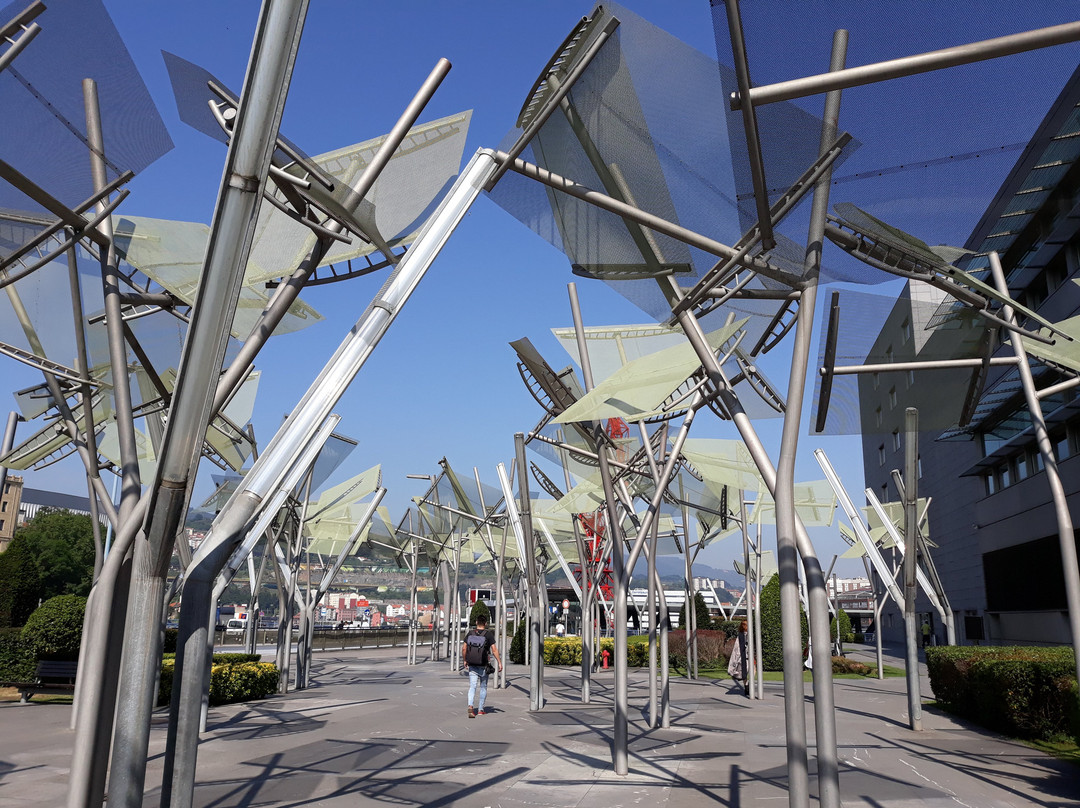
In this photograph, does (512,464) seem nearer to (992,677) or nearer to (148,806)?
(992,677)

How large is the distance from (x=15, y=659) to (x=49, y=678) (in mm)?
1470

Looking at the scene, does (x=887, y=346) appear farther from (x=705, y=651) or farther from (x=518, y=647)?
(x=518, y=647)

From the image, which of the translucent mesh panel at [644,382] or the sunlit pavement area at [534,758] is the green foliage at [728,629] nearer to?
the sunlit pavement area at [534,758]

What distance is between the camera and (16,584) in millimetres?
23766

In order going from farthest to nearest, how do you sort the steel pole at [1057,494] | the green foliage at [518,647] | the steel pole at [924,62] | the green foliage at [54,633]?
the green foliage at [518,647] → the green foliage at [54,633] → the steel pole at [1057,494] → the steel pole at [924,62]

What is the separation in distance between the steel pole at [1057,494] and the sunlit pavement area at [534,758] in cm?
263

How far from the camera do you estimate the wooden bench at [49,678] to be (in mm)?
18031

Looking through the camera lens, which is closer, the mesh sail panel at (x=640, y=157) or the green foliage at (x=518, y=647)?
the mesh sail panel at (x=640, y=157)

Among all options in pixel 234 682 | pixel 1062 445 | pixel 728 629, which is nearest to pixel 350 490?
pixel 234 682

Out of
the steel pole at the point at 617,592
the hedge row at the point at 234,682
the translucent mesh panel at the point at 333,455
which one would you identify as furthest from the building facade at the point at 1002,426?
the hedge row at the point at 234,682

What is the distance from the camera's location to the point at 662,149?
22.5ft

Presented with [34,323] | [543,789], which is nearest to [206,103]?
[34,323]

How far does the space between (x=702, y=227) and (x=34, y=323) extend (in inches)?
317

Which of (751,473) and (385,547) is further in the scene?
(385,547)
